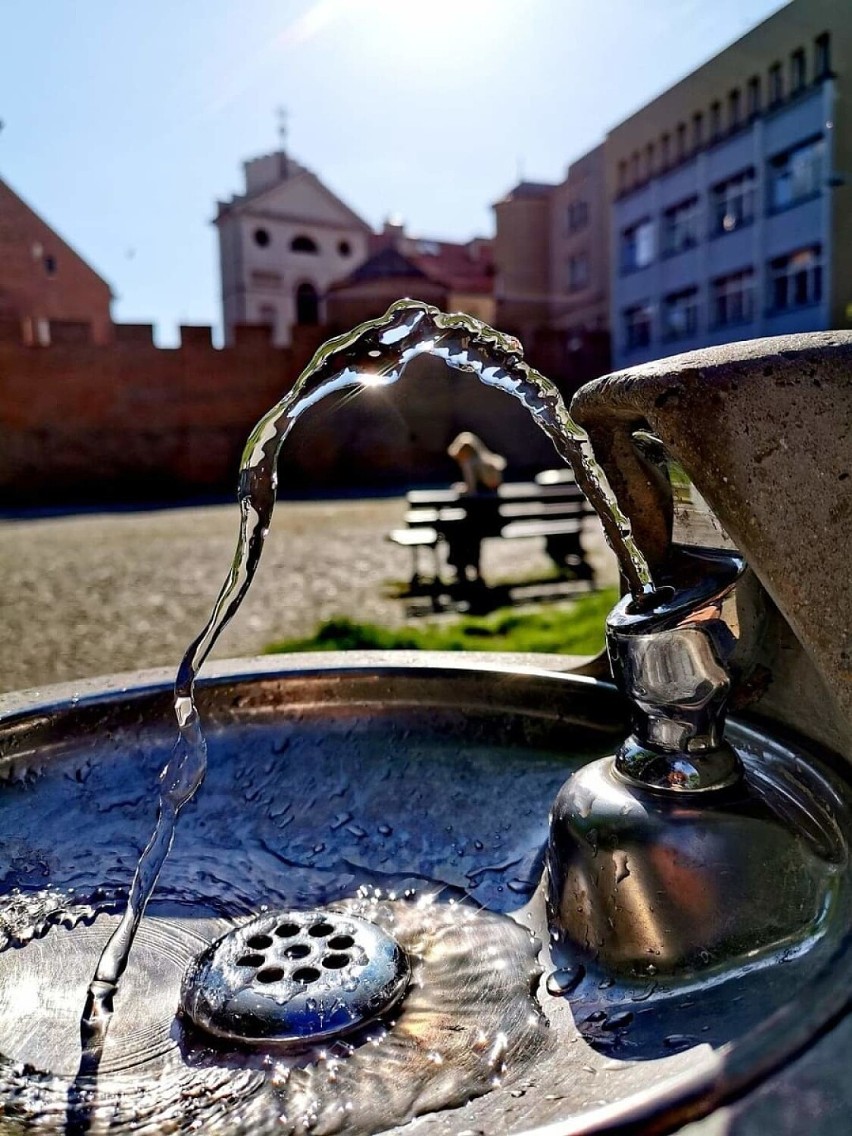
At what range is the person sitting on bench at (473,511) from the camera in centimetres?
644

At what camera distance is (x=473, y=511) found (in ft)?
21.9

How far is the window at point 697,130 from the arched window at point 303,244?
13612 mm

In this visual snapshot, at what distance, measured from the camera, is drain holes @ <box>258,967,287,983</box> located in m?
0.88

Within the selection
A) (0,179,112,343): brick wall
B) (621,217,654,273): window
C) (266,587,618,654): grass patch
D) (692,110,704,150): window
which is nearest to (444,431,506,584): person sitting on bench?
(266,587,618,654): grass patch

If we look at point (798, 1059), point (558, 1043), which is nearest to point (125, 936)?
point (558, 1043)

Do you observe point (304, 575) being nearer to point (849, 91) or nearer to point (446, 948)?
point (849, 91)

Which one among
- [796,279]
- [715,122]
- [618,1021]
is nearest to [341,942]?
[618,1021]

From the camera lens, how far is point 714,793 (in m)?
0.81

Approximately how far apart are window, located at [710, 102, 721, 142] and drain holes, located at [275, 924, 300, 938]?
1904cm

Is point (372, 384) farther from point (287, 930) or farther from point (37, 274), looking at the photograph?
point (37, 274)

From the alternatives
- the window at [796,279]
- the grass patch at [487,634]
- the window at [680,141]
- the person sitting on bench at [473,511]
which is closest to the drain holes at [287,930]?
the grass patch at [487,634]

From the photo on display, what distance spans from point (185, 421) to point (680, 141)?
11.1 metres

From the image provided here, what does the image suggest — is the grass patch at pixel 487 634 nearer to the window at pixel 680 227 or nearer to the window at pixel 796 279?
the window at pixel 796 279

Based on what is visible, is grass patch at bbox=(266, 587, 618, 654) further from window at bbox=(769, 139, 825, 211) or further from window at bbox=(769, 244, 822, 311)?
window at bbox=(769, 244, 822, 311)
